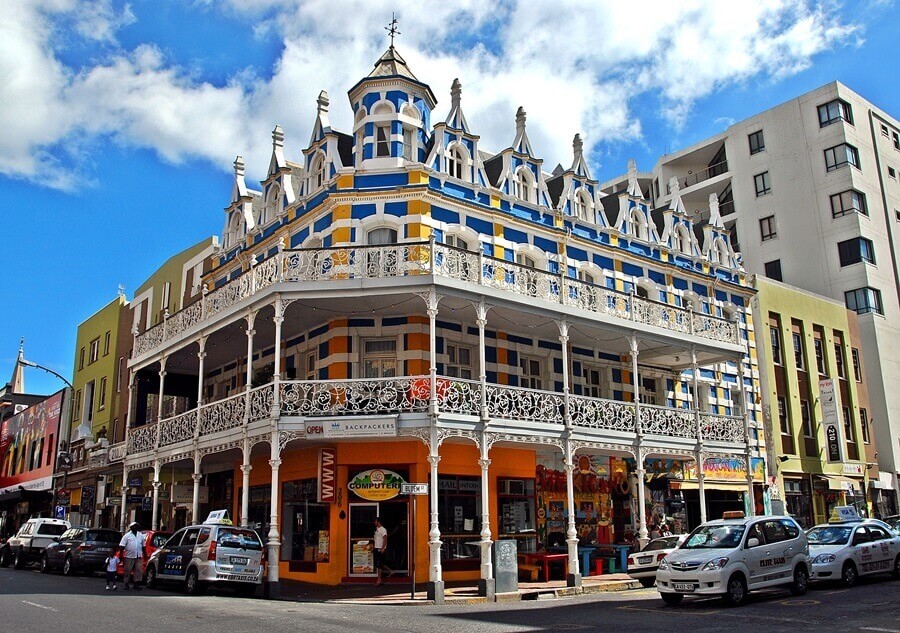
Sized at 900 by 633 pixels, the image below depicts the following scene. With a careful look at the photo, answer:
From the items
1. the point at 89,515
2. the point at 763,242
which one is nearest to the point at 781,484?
the point at 763,242

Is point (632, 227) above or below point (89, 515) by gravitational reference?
above

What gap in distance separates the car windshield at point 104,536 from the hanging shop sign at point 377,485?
9.74 m

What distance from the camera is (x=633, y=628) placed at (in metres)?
12.2

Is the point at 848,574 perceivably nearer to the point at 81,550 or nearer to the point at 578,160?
the point at 578,160

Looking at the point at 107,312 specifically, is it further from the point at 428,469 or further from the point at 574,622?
the point at 574,622

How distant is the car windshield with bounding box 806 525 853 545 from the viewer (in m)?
18.4

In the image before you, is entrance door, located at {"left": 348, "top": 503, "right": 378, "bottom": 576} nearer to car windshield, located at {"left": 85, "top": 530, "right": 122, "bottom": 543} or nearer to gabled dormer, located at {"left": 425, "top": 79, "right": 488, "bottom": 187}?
car windshield, located at {"left": 85, "top": 530, "right": 122, "bottom": 543}

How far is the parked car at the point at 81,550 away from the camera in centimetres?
2453

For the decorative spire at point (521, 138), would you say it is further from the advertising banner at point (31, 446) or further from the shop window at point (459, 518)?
the advertising banner at point (31, 446)

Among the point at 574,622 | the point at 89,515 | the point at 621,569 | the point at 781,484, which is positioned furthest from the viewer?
the point at 89,515

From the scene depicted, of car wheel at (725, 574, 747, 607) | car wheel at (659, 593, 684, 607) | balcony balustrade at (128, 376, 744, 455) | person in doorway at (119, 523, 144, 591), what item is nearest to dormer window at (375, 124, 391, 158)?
balcony balustrade at (128, 376, 744, 455)

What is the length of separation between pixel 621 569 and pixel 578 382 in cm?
592

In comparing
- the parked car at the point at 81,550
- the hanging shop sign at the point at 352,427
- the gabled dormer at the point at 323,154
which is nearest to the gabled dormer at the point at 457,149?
the gabled dormer at the point at 323,154

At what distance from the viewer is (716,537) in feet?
51.9
